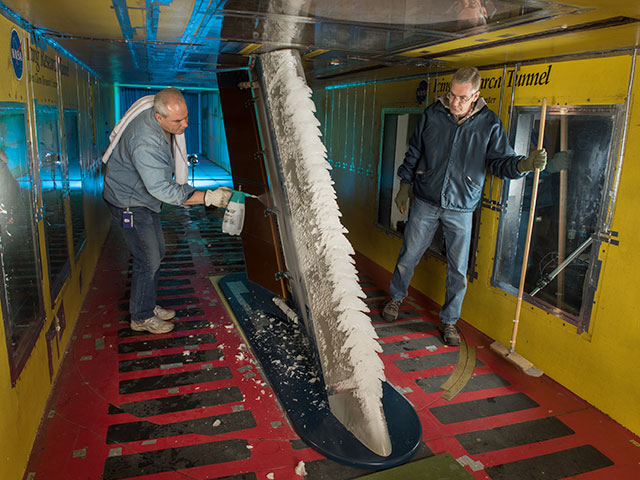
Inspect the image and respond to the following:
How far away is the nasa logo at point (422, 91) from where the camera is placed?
4516mm

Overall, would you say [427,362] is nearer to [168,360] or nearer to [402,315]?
[402,315]

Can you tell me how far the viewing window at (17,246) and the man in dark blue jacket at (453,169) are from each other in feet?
9.06

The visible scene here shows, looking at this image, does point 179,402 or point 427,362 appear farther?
point 427,362

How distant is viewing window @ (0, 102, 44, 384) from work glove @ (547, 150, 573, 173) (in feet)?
11.1

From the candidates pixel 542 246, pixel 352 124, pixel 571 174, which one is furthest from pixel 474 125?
pixel 352 124

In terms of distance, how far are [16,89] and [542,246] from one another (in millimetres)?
3590

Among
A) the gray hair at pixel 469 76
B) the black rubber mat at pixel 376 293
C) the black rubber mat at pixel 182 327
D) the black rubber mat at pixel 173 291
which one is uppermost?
the gray hair at pixel 469 76

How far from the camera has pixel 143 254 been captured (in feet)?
12.2

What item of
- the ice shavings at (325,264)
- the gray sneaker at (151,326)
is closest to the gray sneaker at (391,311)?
the ice shavings at (325,264)

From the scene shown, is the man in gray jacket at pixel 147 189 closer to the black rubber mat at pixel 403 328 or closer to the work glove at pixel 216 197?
the work glove at pixel 216 197

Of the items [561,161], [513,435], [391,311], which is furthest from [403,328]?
[561,161]

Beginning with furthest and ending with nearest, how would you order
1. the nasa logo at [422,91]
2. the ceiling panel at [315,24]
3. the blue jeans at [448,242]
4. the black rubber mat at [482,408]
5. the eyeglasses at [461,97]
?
the nasa logo at [422,91]
the blue jeans at [448,242]
the eyeglasses at [461,97]
the black rubber mat at [482,408]
the ceiling panel at [315,24]

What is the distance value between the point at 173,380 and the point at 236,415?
62 cm

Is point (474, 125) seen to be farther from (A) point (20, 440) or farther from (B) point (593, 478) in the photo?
(A) point (20, 440)
